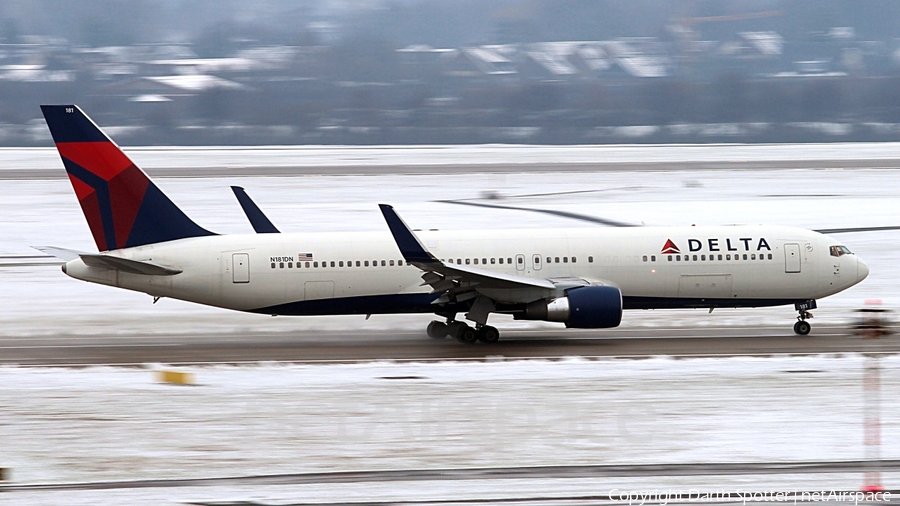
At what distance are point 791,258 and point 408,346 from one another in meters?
10.7

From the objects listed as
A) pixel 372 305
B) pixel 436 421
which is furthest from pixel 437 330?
pixel 436 421

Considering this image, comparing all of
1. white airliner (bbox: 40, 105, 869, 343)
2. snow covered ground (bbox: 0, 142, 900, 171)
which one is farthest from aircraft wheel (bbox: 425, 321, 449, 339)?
snow covered ground (bbox: 0, 142, 900, 171)

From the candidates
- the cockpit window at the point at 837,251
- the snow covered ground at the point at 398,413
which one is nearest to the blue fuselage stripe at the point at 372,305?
the snow covered ground at the point at 398,413

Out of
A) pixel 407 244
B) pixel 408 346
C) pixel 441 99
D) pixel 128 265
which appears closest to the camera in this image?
pixel 407 244

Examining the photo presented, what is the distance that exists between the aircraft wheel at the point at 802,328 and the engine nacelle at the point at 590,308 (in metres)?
5.34

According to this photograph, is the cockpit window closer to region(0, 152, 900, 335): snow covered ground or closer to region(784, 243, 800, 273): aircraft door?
region(784, 243, 800, 273): aircraft door

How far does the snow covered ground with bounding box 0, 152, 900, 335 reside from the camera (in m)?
34.3

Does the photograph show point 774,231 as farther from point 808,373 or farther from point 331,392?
point 331,392

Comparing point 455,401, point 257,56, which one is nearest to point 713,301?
point 455,401

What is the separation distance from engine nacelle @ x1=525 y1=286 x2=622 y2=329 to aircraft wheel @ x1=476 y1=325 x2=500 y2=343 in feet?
5.93

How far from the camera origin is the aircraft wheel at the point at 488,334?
30.1 meters

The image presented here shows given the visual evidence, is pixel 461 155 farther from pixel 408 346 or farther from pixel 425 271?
pixel 425 271

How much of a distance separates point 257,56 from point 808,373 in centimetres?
17544

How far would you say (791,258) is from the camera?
31156mm
